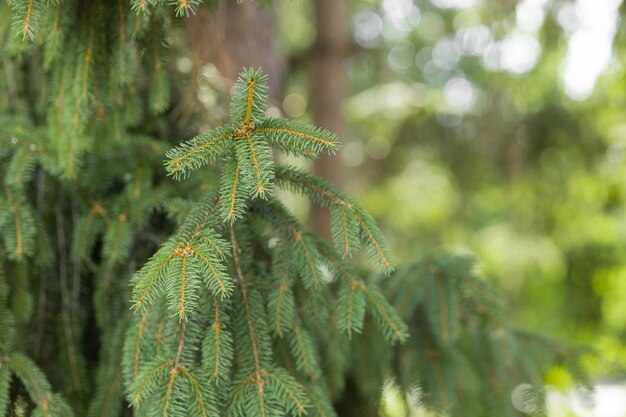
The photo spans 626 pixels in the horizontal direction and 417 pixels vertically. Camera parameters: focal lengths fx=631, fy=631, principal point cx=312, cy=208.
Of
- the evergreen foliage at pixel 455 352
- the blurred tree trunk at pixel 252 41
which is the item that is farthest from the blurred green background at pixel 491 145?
the evergreen foliage at pixel 455 352

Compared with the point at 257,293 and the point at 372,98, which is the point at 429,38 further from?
the point at 257,293

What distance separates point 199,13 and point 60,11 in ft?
2.64

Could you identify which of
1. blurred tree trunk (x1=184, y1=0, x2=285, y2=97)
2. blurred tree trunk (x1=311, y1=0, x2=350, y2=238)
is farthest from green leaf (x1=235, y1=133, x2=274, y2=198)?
blurred tree trunk (x1=311, y1=0, x2=350, y2=238)

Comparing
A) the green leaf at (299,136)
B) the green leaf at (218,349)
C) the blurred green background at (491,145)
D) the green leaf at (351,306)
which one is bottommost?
the green leaf at (218,349)

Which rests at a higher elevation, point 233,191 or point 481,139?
point 481,139

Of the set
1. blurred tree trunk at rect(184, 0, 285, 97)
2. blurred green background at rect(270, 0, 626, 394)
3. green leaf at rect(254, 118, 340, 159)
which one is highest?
blurred green background at rect(270, 0, 626, 394)

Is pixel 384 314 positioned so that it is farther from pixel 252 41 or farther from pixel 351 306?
pixel 252 41

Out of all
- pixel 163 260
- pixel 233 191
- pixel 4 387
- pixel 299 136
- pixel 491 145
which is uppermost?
pixel 491 145

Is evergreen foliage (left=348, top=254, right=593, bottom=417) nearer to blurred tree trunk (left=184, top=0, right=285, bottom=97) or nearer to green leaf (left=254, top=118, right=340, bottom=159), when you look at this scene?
green leaf (left=254, top=118, right=340, bottom=159)

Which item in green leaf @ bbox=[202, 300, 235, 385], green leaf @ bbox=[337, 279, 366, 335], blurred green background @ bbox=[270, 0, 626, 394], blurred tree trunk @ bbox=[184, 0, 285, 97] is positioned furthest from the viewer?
blurred green background @ bbox=[270, 0, 626, 394]

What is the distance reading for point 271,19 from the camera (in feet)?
11.3

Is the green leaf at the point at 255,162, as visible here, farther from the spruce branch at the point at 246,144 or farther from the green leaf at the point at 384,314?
the green leaf at the point at 384,314

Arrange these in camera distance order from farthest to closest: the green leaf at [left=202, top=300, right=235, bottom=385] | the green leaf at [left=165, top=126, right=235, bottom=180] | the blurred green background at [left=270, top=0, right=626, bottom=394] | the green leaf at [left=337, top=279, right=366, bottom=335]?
1. the blurred green background at [left=270, top=0, right=626, bottom=394]
2. the green leaf at [left=337, top=279, right=366, bottom=335]
3. the green leaf at [left=202, top=300, right=235, bottom=385]
4. the green leaf at [left=165, top=126, right=235, bottom=180]

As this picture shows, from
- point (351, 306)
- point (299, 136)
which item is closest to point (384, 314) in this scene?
point (351, 306)
